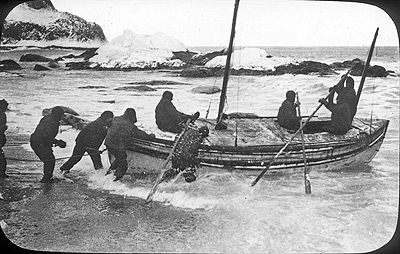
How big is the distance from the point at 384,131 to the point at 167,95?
4.41 ft

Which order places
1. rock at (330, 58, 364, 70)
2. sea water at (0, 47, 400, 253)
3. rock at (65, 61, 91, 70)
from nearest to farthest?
sea water at (0, 47, 400, 253) → rock at (330, 58, 364, 70) → rock at (65, 61, 91, 70)

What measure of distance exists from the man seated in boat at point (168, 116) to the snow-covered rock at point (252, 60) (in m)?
0.34

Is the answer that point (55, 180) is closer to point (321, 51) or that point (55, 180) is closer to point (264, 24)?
point (264, 24)

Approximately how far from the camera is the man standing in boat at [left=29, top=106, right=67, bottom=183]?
7.69ft

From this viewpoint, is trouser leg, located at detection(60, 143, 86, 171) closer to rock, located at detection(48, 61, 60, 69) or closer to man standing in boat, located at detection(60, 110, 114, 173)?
man standing in boat, located at detection(60, 110, 114, 173)

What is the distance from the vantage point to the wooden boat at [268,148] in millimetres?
2301

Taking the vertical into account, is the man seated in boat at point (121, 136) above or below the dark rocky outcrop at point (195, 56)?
below

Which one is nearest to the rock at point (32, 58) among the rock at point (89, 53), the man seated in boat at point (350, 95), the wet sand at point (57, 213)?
the rock at point (89, 53)

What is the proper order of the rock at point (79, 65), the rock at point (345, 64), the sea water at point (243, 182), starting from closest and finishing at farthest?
1. the sea water at point (243, 182)
2. the rock at point (345, 64)
3. the rock at point (79, 65)

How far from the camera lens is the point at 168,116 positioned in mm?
2334

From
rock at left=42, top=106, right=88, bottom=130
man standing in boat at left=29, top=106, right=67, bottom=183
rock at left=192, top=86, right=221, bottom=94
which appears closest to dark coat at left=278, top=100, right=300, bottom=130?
rock at left=192, top=86, right=221, bottom=94

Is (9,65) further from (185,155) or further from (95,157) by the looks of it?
(185,155)

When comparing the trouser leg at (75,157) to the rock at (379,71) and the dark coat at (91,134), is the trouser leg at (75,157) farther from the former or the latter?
the rock at (379,71)

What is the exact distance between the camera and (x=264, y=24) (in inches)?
93.0
